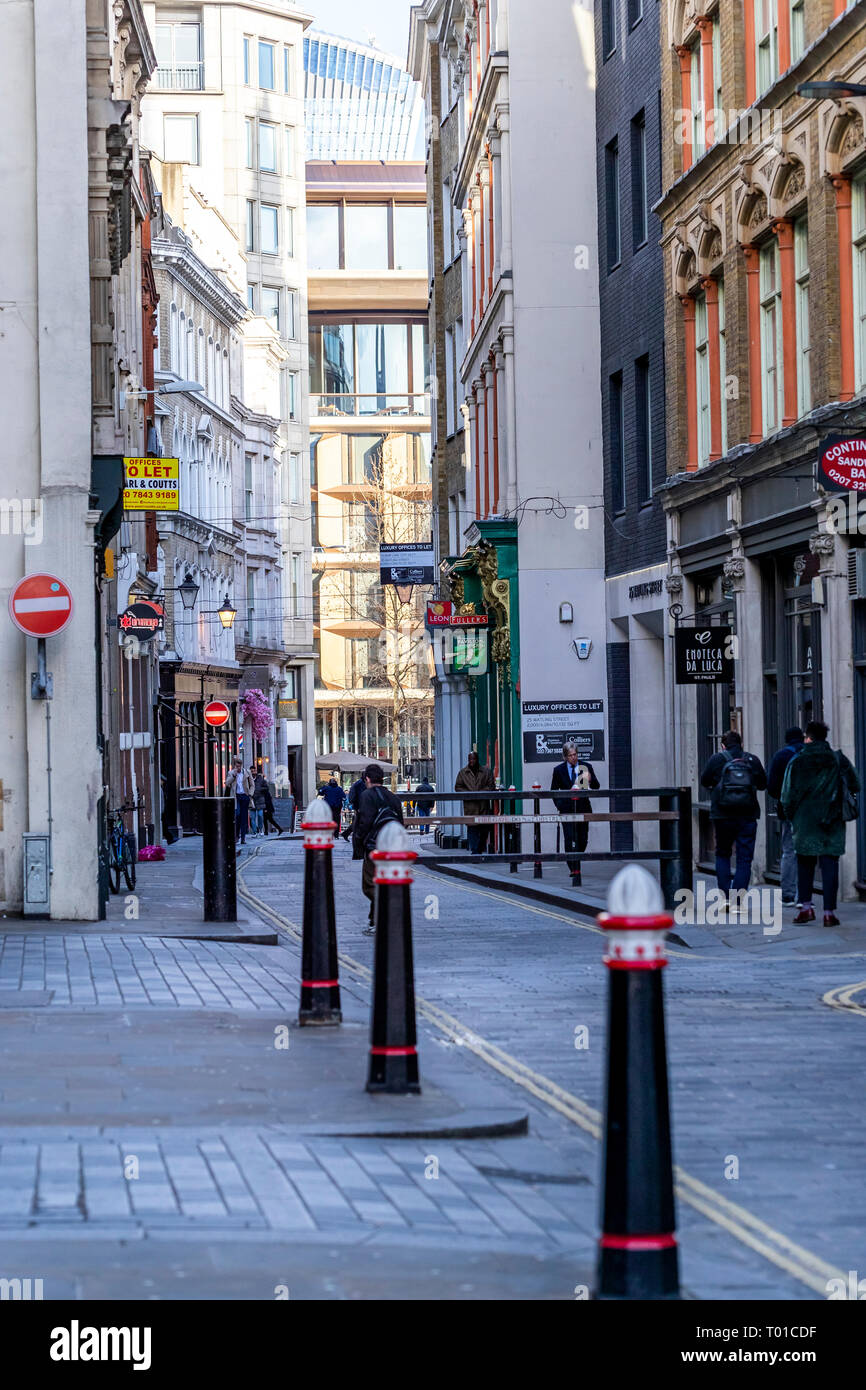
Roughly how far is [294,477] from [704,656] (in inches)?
2440

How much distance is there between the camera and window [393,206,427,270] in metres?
99.4

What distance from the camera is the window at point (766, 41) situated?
2277 centimetres

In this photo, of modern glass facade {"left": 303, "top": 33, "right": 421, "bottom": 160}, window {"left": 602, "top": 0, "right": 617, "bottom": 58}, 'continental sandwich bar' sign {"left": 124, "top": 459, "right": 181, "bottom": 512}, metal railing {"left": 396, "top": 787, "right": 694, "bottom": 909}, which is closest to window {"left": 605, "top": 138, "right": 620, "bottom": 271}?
window {"left": 602, "top": 0, "right": 617, "bottom": 58}

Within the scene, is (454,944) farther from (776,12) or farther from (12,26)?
(776,12)

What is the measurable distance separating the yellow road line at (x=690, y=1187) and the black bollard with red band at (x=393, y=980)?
717mm

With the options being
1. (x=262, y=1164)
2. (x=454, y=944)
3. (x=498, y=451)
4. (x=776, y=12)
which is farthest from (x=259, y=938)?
(x=498, y=451)

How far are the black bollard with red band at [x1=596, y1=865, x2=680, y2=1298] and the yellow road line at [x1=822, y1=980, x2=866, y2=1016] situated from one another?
7688 millimetres

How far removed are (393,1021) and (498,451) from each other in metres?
29.3

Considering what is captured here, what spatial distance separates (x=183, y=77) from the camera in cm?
8306

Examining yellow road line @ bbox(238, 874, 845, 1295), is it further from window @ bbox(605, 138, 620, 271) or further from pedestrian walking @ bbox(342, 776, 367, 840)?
window @ bbox(605, 138, 620, 271)

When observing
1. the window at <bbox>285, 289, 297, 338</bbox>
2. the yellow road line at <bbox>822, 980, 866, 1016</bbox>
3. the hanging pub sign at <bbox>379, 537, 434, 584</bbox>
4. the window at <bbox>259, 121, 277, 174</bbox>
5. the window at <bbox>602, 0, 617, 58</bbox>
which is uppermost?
the window at <bbox>259, 121, 277, 174</bbox>

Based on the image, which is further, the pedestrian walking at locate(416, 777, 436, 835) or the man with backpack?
the man with backpack

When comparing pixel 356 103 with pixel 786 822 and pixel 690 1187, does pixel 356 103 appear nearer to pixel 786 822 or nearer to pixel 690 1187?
pixel 786 822
